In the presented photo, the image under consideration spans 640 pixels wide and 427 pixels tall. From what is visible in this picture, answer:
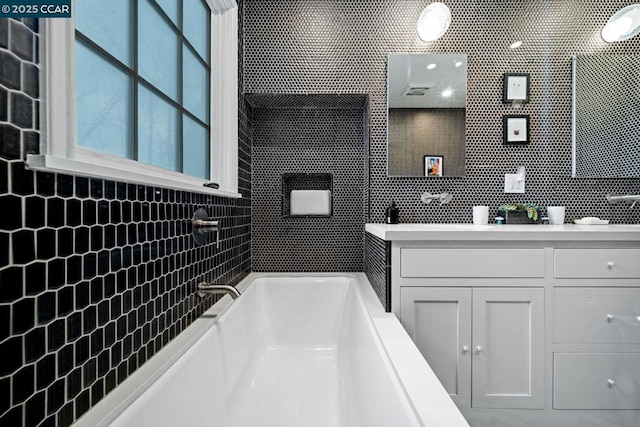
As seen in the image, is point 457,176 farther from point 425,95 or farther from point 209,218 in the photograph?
point 209,218

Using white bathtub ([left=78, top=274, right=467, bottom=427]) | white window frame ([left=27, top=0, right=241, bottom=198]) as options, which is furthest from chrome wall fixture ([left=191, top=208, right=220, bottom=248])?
white bathtub ([left=78, top=274, right=467, bottom=427])

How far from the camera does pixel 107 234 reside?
82 cm

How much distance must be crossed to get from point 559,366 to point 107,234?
194cm

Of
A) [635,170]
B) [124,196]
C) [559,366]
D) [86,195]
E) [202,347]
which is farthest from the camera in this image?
[635,170]

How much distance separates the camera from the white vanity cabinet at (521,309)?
1.54 m

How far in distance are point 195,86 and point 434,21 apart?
5.09 ft

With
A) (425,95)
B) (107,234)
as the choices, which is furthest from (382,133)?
(107,234)

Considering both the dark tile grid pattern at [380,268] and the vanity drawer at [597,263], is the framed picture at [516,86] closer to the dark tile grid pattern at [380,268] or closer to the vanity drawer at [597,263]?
the vanity drawer at [597,263]

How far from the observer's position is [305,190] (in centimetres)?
247

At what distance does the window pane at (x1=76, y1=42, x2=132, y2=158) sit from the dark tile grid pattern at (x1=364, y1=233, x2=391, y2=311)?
45.4 inches

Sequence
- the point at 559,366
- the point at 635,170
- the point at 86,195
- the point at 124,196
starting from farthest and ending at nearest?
the point at 635,170 → the point at 559,366 → the point at 124,196 → the point at 86,195

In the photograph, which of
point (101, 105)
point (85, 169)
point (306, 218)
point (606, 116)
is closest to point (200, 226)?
point (101, 105)

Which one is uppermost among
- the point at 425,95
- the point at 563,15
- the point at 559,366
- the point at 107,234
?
the point at 563,15

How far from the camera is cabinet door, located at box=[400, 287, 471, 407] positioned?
1540mm
